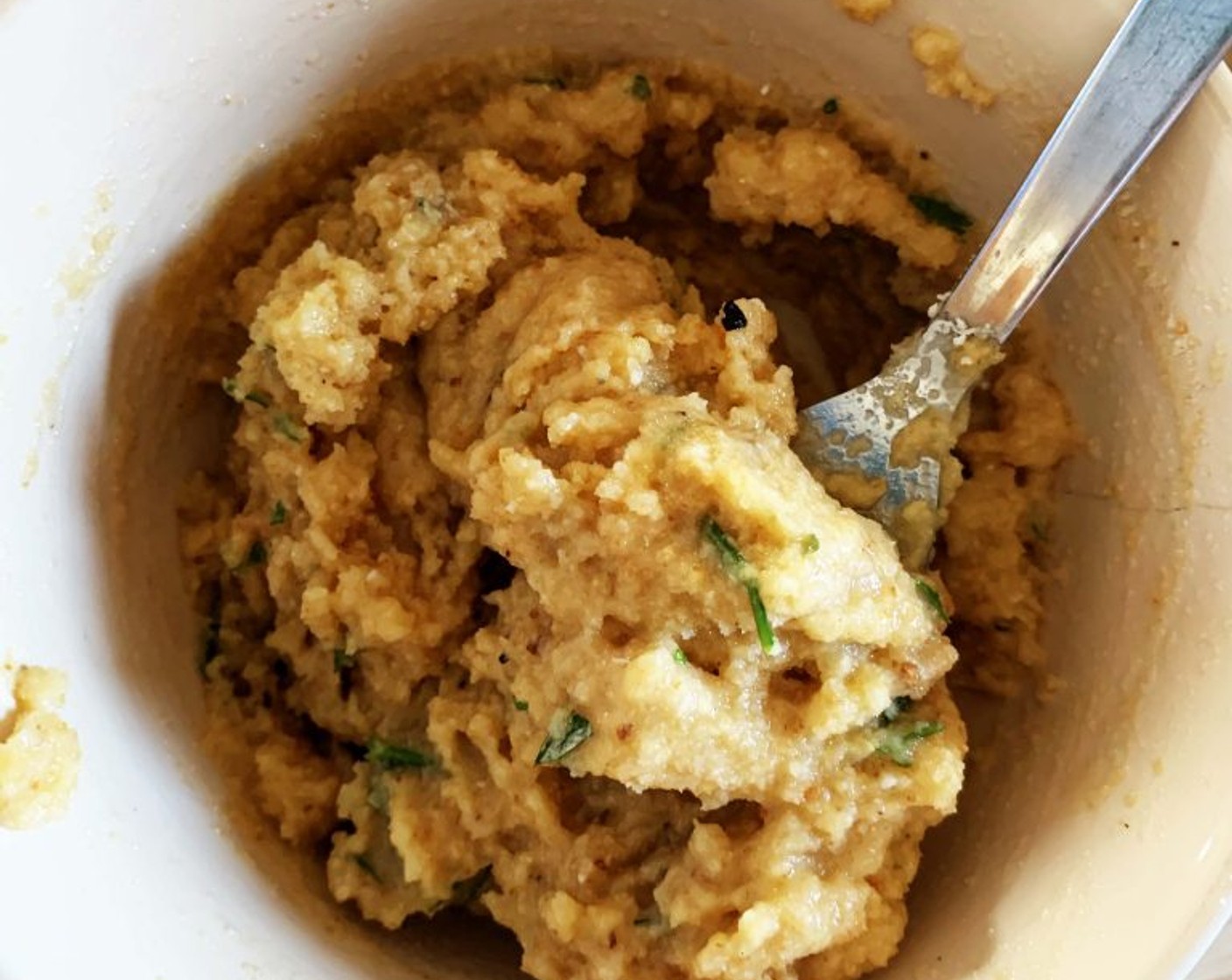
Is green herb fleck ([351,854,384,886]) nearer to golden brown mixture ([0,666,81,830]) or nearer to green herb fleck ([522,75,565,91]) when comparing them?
golden brown mixture ([0,666,81,830])

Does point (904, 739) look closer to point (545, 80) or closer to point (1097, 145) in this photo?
point (1097, 145)

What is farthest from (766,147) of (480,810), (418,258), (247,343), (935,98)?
(480,810)

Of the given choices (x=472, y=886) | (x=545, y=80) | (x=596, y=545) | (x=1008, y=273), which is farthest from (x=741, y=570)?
(x=545, y=80)

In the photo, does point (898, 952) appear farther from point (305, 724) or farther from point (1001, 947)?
point (305, 724)

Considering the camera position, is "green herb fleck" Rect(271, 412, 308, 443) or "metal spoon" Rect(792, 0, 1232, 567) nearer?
"metal spoon" Rect(792, 0, 1232, 567)

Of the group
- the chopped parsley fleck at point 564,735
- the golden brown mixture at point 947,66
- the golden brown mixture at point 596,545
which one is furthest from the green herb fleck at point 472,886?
the golden brown mixture at point 947,66

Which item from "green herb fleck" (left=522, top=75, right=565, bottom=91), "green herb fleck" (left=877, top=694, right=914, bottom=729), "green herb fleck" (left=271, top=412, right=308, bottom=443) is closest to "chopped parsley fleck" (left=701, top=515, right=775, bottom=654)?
"green herb fleck" (left=877, top=694, right=914, bottom=729)
